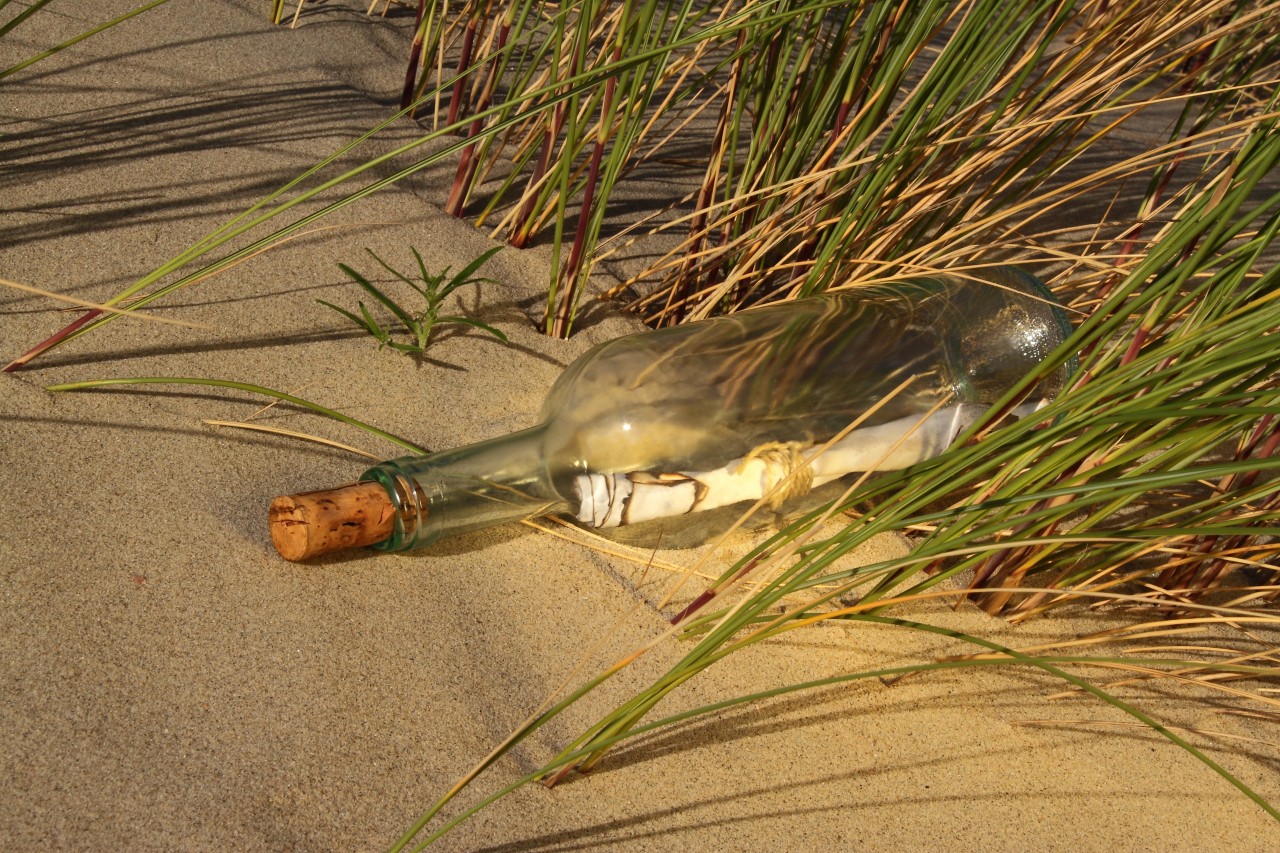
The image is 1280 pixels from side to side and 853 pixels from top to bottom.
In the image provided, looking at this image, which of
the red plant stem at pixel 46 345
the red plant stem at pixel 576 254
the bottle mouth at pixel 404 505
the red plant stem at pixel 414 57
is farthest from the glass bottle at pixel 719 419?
the red plant stem at pixel 414 57

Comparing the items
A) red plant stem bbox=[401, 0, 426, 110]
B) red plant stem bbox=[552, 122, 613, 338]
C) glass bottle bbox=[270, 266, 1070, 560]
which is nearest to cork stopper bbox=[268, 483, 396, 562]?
glass bottle bbox=[270, 266, 1070, 560]

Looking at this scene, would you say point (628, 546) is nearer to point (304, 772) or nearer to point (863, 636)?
point (863, 636)

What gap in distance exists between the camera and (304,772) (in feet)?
2.93

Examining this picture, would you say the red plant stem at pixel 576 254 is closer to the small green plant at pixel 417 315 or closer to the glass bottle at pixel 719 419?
the small green plant at pixel 417 315

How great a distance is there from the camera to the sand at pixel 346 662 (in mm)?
881

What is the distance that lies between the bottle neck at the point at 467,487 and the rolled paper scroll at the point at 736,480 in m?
0.05

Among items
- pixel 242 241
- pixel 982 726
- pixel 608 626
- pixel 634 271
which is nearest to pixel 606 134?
pixel 634 271

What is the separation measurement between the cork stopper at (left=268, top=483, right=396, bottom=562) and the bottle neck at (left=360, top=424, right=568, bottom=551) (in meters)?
0.02

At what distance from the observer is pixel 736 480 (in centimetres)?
120

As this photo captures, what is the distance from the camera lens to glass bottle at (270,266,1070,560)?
1.09m

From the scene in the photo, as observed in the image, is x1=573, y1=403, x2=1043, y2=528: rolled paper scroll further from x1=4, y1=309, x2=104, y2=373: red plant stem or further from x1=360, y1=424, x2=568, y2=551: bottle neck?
x1=4, y1=309, x2=104, y2=373: red plant stem

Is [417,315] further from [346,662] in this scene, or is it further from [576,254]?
[346,662]

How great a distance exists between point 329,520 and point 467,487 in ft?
0.46

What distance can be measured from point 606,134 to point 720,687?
702 mm
